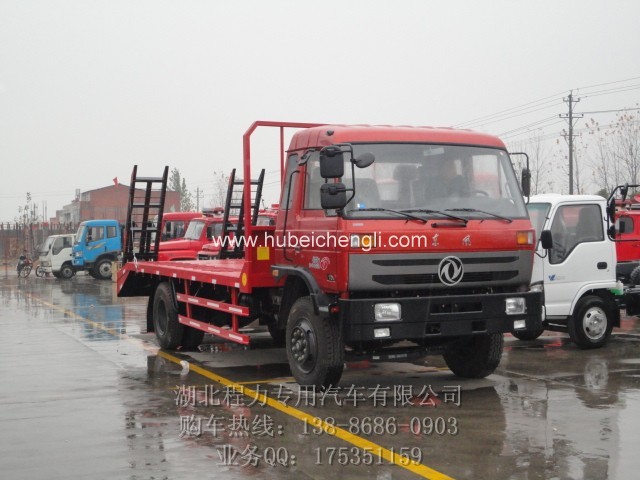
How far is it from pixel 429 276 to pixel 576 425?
75.1 inches

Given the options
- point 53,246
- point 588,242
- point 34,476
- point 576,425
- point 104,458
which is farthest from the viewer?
point 53,246

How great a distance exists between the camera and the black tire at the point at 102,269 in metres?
33.6

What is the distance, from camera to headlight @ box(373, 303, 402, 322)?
795 centimetres

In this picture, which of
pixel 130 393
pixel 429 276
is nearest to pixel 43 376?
pixel 130 393

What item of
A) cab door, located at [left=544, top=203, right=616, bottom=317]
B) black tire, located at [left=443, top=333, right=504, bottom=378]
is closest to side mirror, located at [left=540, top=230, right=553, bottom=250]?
cab door, located at [left=544, top=203, right=616, bottom=317]

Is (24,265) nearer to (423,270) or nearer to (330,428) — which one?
(423,270)

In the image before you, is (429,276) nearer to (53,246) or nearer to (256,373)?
(256,373)

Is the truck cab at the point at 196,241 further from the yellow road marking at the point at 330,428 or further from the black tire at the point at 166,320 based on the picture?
the yellow road marking at the point at 330,428

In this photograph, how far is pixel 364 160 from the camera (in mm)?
8094

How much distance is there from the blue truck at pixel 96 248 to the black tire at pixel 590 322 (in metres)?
24.3

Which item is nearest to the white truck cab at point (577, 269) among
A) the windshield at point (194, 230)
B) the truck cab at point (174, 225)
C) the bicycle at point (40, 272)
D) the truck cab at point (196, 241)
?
the truck cab at point (196, 241)

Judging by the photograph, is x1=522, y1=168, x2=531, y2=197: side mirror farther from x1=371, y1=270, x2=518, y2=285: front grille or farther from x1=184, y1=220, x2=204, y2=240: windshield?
x1=184, y1=220, x2=204, y2=240: windshield

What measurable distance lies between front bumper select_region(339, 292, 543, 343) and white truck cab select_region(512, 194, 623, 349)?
323 centimetres

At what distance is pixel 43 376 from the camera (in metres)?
10.1
